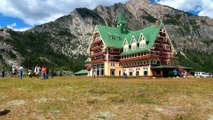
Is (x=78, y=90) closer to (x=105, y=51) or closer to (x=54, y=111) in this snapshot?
(x=54, y=111)

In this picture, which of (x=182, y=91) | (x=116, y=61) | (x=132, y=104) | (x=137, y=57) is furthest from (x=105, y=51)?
(x=132, y=104)

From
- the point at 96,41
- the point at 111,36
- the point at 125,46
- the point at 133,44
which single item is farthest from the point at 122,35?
the point at 133,44

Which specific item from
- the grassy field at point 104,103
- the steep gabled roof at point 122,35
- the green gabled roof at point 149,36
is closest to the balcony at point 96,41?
the steep gabled roof at point 122,35

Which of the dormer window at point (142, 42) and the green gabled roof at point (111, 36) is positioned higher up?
the green gabled roof at point (111, 36)

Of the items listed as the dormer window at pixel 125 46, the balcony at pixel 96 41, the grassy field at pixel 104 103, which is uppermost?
the balcony at pixel 96 41

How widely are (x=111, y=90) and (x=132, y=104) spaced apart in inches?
331

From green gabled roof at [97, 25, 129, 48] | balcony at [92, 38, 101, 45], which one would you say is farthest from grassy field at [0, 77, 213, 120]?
balcony at [92, 38, 101, 45]

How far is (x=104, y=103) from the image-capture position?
33750 millimetres

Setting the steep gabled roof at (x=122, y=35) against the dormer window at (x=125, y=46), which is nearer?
Result: the steep gabled roof at (x=122, y=35)

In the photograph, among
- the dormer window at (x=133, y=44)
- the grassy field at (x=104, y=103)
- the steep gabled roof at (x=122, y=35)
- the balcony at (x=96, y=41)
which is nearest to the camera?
the grassy field at (x=104, y=103)

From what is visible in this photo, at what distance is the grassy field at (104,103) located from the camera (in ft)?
96.2

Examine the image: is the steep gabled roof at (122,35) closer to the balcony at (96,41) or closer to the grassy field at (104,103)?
the balcony at (96,41)

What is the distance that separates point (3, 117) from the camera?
91.0 feet

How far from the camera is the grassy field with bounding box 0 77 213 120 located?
29328mm
